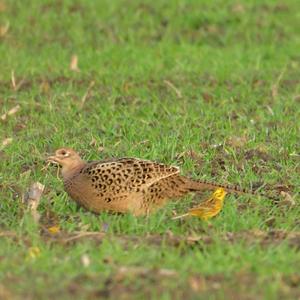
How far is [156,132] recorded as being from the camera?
9617 mm

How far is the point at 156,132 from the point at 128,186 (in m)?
2.26

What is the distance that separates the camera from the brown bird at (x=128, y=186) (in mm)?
7371

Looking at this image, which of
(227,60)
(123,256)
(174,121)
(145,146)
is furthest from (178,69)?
(123,256)

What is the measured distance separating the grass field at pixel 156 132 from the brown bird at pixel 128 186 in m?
0.11

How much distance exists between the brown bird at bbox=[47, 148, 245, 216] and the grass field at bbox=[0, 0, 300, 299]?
11 centimetres

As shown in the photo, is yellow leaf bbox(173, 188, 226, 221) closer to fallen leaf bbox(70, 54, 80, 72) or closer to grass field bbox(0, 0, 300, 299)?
grass field bbox(0, 0, 300, 299)

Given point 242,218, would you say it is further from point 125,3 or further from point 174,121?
point 125,3

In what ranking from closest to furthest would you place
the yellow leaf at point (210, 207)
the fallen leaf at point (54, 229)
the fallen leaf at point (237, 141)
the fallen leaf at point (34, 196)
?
the fallen leaf at point (54, 229) < the yellow leaf at point (210, 207) < the fallen leaf at point (34, 196) < the fallen leaf at point (237, 141)

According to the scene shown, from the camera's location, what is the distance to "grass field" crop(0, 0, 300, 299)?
18.9ft

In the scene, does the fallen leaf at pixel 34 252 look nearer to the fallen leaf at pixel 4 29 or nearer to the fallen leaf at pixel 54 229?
the fallen leaf at pixel 54 229

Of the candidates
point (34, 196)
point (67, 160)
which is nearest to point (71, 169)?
point (67, 160)

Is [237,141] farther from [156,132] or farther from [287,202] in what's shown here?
[287,202]

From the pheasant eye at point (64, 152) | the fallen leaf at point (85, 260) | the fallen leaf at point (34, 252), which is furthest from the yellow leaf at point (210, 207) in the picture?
the fallen leaf at point (85, 260)

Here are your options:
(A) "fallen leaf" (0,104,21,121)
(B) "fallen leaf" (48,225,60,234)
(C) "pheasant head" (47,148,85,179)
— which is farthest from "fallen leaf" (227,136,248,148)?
(B) "fallen leaf" (48,225,60,234)
